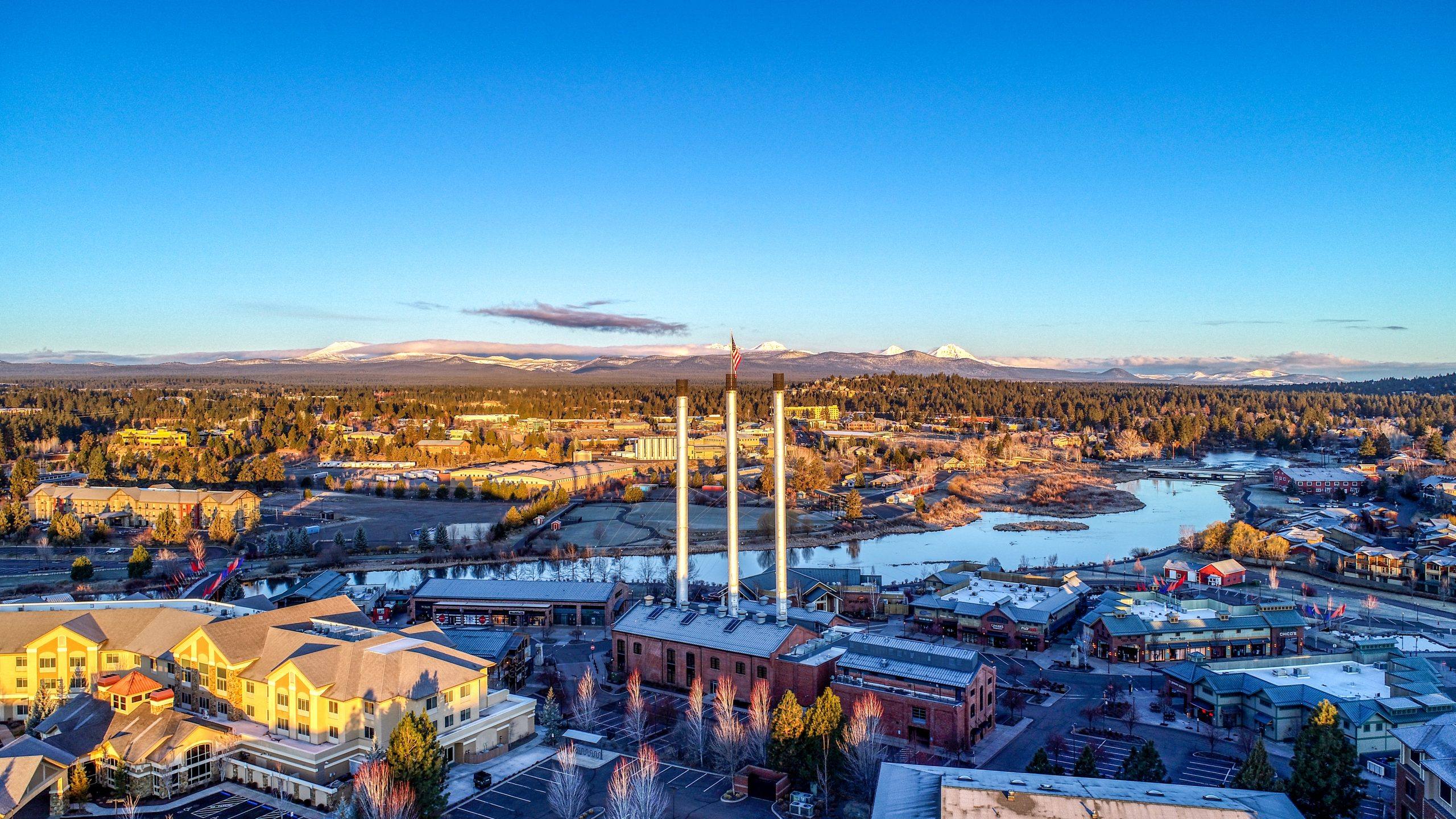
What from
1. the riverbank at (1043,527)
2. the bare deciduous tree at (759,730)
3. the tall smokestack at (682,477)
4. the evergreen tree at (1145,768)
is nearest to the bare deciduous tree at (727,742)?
the bare deciduous tree at (759,730)

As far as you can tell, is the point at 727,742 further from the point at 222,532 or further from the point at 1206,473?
the point at 1206,473

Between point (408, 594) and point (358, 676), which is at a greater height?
point (358, 676)

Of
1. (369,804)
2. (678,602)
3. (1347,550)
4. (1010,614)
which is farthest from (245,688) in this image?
(1347,550)

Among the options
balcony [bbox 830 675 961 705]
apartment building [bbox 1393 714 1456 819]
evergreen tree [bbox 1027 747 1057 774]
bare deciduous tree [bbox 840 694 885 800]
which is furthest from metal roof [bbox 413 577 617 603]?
apartment building [bbox 1393 714 1456 819]

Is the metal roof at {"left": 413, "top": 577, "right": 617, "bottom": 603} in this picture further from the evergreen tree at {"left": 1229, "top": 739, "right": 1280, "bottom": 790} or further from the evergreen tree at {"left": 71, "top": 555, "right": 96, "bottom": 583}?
the evergreen tree at {"left": 1229, "top": 739, "right": 1280, "bottom": 790}

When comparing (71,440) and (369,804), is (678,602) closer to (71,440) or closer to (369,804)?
(369,804)

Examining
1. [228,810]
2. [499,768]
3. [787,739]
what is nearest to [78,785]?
[228,810]

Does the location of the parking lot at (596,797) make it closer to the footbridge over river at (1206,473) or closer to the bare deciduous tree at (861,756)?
the bare deciduous tree at (861,756)
